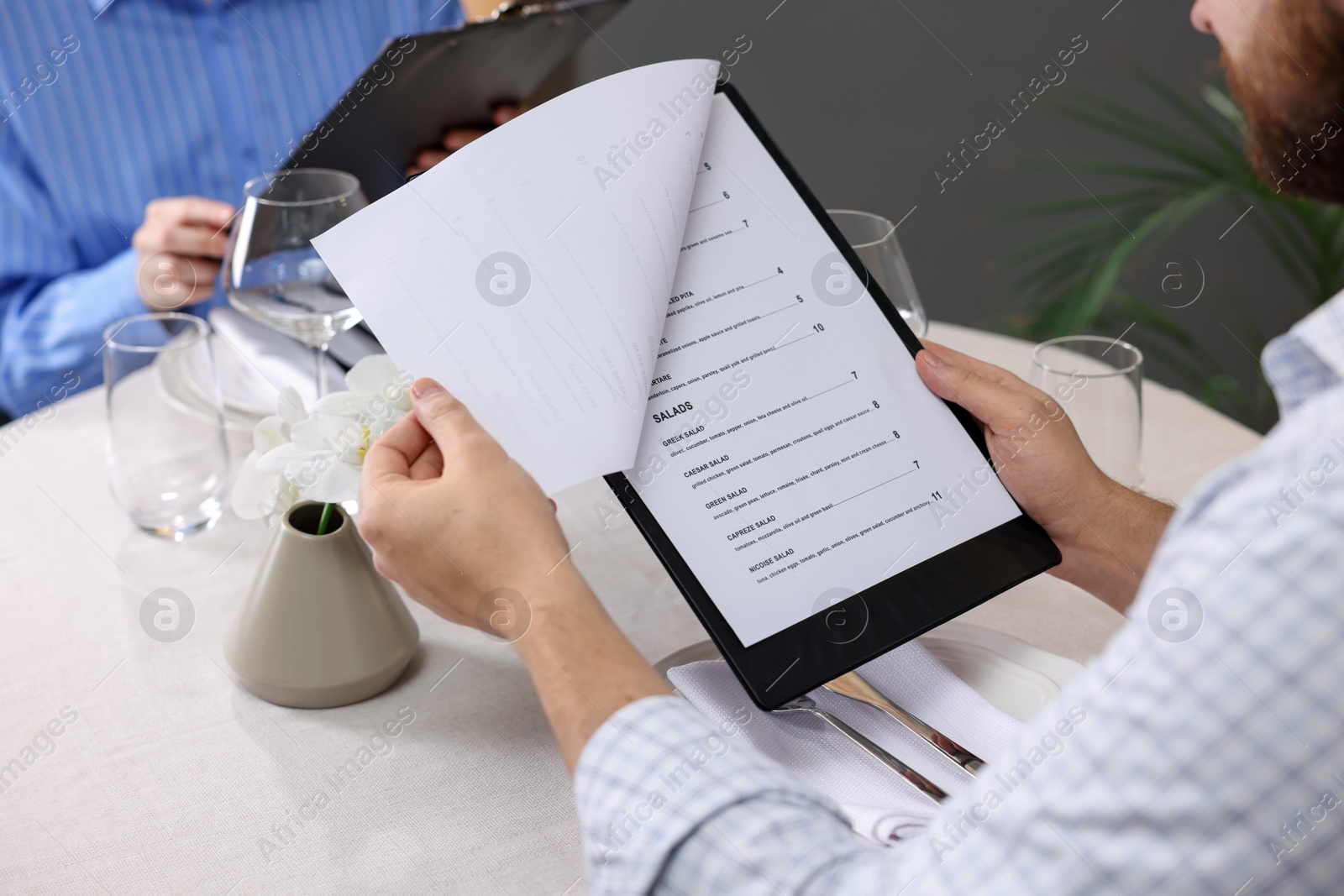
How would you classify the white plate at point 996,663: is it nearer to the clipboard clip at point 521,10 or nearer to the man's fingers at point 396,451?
the man's fingers at point 396,451

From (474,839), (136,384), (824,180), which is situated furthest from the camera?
(824,180)

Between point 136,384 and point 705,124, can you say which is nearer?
point 705,124

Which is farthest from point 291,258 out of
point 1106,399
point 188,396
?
point 1106,399

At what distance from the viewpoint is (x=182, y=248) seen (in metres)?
1.21

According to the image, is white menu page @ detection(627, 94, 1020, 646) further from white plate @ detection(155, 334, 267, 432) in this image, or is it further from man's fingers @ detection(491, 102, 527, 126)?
man's fingers @ detection(491, 102, 527, 126)

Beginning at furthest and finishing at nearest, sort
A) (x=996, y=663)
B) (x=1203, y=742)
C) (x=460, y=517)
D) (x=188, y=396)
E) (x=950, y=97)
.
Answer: (x=950, y=97)
(x=188, y=396)
(x=996, y=663)
(x=460, y=517)
(x=1203, y=742)

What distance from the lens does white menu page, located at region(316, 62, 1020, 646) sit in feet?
1.95

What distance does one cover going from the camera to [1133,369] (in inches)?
A: 32.2

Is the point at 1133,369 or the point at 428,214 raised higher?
the point at 428,214

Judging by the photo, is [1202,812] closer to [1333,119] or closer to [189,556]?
[1333,119]

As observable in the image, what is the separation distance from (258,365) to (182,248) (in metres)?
0.29

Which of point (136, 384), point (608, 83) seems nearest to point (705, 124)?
point (608, 83)

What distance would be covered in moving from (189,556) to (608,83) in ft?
1.56

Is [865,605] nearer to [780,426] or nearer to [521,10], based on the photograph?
[780,426]
